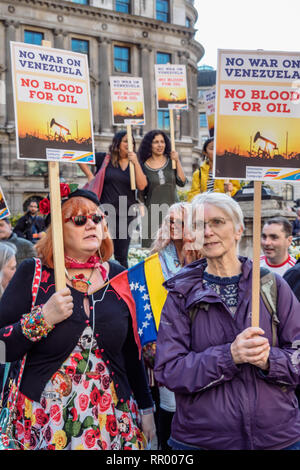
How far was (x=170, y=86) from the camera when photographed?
338 inches

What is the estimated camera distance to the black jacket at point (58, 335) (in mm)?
2771

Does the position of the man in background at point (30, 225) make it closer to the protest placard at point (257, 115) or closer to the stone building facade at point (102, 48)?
the protest placard at point (257, 115)

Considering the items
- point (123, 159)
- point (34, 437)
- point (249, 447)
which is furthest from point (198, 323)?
point (123, 159)

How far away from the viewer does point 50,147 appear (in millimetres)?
3043

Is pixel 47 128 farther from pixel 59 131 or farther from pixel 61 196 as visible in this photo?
pixel 61 196

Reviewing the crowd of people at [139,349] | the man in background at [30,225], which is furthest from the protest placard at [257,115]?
the man in background at [30,225]

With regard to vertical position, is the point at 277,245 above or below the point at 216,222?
below

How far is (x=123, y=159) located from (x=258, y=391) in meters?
5.37

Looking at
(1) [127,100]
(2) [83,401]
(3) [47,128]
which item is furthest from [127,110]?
(2) [83,401]

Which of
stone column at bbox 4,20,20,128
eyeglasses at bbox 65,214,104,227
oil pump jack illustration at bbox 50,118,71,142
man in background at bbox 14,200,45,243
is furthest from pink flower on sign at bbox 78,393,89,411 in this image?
stone column at bbox 4,20,20,128

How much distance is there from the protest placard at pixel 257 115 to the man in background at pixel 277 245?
2820mm

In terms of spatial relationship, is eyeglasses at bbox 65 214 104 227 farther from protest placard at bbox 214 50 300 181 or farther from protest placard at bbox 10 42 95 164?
protest placard at bbox 214 50 300 181

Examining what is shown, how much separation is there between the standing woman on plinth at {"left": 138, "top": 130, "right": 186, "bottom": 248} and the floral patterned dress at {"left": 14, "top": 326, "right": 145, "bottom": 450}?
14.6ft

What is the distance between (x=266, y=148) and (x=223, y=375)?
3.83ft
